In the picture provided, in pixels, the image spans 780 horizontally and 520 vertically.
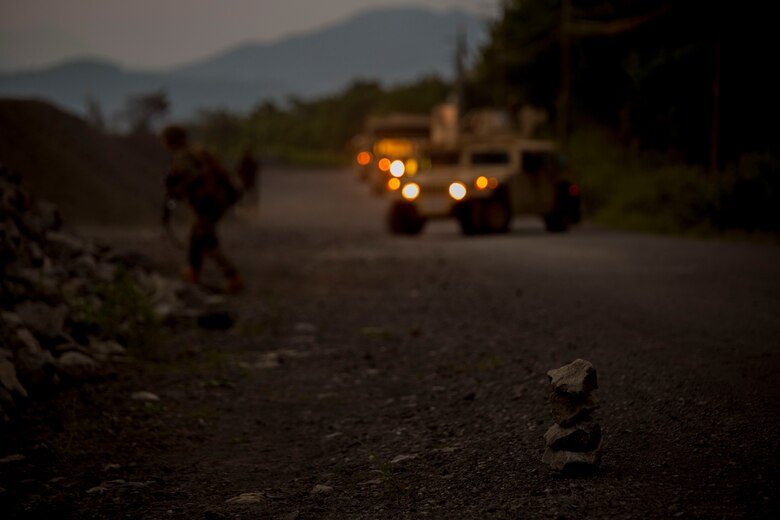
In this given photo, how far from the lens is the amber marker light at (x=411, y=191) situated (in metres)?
19.8


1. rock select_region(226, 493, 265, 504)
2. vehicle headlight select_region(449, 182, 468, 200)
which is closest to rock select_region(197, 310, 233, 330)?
rock select_region(226, 493, 265, 504)

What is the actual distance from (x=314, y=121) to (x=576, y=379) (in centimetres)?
13938

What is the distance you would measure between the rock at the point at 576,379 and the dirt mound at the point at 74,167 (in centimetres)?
1839

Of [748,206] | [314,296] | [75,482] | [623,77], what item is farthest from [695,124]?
[75,482]

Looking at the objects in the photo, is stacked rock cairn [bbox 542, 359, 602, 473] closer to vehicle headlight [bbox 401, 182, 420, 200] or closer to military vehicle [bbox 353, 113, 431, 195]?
vehicle headlight [bbox 401, 182, 420, 200]

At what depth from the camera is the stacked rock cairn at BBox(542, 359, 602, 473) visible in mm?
4547

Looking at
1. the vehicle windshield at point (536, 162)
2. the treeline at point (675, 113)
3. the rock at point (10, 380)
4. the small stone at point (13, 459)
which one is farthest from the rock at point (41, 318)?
the treeline at point (675, 113)

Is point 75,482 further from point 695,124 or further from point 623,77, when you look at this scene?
point 623,77

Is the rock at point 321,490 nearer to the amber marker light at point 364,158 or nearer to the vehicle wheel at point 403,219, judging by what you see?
the vehicle wheel at point 403,219

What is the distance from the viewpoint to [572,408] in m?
4.76

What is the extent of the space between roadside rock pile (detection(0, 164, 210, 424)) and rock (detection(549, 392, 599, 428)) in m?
3.72

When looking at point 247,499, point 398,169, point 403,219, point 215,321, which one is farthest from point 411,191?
point 247,499

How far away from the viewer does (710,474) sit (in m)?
4.33

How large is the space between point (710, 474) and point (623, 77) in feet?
104
